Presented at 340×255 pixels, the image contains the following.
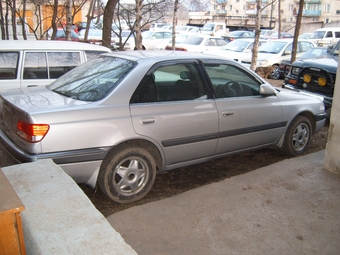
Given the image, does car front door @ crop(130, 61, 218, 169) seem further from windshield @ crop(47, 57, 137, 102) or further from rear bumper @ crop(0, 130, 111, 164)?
rear bumper @ crop(0, 130, 111, 164)

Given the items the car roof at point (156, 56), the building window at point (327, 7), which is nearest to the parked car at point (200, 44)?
the car roof at point (156, 56)

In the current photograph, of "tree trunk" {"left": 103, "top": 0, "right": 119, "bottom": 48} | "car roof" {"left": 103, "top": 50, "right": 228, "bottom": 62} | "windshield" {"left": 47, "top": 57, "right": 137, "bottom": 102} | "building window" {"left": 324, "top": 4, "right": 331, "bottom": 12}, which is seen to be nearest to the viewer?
"windshield" {"left": 47, "top": 57, "right": 137, "bottom": 102}

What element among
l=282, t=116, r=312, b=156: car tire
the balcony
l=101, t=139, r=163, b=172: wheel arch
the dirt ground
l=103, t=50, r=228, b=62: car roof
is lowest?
the dirt ground

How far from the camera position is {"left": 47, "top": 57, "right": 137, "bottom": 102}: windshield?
403 cm

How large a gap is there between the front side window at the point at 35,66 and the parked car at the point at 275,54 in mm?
9429

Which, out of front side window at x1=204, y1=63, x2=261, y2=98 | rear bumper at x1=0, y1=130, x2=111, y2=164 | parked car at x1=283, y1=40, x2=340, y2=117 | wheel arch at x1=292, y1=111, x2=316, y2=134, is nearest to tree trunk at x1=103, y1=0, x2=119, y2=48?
parked car at x1=283, y1=40, x2=340, y2=117

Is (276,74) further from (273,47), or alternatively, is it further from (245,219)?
(245,219)

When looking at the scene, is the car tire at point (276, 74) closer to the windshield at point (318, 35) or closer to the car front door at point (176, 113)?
the car front door at point (176, 113)

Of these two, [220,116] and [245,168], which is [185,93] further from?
[245,168]

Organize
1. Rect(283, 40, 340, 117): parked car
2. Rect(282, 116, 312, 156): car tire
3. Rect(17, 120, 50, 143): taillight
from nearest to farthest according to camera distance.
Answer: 1. Rect(17, 120, 50, 143): taillight
2. Rect(282, 116, 312, 156): car tire
3. Rect(283, 40, 340, 117): parked car

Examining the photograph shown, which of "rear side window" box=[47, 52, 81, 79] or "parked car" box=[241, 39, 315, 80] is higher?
"rear side window" box=[47, 52, 81, 79]

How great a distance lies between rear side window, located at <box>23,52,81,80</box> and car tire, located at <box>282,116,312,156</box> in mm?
3884

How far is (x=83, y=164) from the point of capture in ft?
12.1

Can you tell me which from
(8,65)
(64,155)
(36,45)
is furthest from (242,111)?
(8,65)
